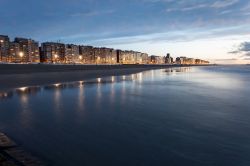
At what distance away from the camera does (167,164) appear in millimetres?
7562

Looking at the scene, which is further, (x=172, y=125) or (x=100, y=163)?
(x=172, y=125)

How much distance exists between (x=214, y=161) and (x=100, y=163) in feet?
10.2

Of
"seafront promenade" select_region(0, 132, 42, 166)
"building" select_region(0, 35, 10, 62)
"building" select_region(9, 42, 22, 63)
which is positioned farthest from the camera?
"building" select_region(9, 42, 22, 63)

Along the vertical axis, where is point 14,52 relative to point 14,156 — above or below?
above

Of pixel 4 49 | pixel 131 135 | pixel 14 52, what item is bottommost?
pixel 131 135

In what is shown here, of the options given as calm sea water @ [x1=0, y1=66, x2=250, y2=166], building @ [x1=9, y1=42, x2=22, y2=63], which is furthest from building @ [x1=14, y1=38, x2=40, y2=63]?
calm sea water @ [x1=0, y1=66, x2=250, y2=166]

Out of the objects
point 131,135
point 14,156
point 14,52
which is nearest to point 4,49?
point 14,52

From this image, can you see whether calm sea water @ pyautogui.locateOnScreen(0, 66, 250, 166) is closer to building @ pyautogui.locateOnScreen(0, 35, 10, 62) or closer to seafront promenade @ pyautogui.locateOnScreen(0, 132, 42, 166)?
seafront promenade @ pyautogui.locateOnScreen(0, 132, 42, 166)

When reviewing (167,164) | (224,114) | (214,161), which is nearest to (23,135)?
(167,164)

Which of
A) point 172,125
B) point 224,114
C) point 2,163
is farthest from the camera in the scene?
point 224,114

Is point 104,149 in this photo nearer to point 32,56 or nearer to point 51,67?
point 51,67

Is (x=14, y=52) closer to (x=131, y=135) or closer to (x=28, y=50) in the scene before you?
(x=28, y=50)

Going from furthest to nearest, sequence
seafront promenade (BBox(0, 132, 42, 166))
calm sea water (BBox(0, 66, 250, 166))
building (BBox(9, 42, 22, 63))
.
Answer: building (BBox(9, 42, 22, 63)), calm sea water (BBox(0, 66, 250, 166)), seafront promenade (BBox(0, 132, 42, 166))

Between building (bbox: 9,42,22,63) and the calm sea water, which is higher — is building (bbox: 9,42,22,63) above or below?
above
